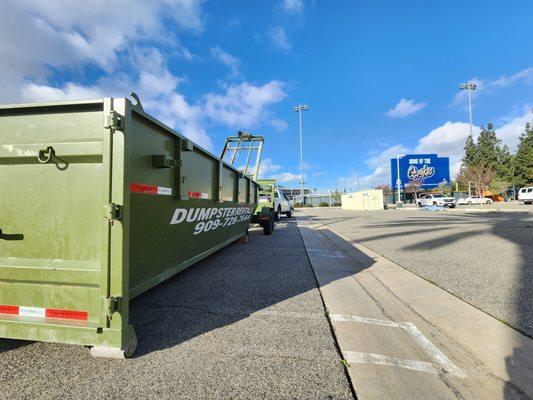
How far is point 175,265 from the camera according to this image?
436cm

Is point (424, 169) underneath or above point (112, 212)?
above

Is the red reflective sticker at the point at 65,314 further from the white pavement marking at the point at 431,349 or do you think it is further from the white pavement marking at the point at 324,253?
the white pavement marking at the point at 324,253

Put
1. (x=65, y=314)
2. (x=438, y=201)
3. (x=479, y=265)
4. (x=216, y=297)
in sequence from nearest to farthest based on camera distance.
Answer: (x=65, y=314) < (x=216, y=297) < (x=479, y=265) < (x=438, y=201)

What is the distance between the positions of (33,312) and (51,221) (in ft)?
2.53

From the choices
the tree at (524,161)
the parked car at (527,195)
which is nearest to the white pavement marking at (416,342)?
the parked car at (527,195)

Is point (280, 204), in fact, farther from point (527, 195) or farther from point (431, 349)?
point (527, 195)

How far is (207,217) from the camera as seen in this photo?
5.57m

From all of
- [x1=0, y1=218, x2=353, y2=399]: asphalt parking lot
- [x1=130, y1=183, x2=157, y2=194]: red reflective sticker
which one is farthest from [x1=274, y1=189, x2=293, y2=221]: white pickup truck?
[x1=130, y1=183, x2=157, y2=194]: red reflective sticker

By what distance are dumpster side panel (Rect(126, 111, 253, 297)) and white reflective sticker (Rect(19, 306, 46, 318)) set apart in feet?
2.33

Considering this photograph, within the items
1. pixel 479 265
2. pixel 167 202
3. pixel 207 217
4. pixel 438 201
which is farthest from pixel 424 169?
pixel 167 202

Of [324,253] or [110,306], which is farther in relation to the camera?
[324,253]

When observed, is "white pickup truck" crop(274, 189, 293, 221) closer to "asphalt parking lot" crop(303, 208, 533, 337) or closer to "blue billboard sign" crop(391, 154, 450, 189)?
"asphalt parking lot" crop(303, 208, 533, 337)

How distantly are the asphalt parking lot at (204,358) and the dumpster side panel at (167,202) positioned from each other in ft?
1.82

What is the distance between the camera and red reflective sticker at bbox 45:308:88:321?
2.69 m
